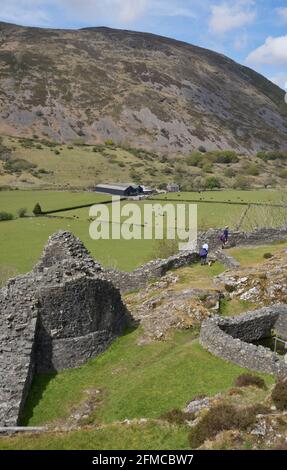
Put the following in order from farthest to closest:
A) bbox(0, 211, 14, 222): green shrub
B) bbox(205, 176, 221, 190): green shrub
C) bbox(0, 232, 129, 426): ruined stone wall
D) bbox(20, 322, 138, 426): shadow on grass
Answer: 1. bbox(205, 176, 221, 190): green shrub
2. bbox(0, 211, 14, 222): green shrub
3. bbox(0, 232, 129, 426): ruined stone wall
4. bbox(20, 322, 138, 426): shadow on grass

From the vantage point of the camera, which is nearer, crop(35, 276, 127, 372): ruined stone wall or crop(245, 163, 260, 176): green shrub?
crop(35, 276, 127, 372): ruined stone wall

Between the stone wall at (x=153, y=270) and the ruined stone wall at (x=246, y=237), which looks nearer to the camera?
the stone wall at (x=153, y=270)

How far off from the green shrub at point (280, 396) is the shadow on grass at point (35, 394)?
9505mm

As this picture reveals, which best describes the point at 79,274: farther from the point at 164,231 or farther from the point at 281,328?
the point at 164,231

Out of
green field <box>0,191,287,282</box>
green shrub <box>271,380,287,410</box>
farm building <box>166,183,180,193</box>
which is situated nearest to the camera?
green shrub <box>271,380,287,410</box>

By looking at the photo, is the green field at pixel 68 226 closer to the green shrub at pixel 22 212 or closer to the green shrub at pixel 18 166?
the green shrub at pixel 22 212

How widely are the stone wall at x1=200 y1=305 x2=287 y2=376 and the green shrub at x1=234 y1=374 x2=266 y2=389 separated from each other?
51.4 inches

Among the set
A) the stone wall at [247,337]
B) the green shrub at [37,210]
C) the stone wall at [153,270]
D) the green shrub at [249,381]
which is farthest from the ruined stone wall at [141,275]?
the green shrub at [37,210]

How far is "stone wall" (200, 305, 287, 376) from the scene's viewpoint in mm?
20750

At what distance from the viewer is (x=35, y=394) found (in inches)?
848

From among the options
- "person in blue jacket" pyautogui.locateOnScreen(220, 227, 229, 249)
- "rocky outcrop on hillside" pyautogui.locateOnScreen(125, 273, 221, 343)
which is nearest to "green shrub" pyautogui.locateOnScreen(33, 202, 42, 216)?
"person in blue jacket" pyautogui.locateOnScreen(220, 227, 229, 249)

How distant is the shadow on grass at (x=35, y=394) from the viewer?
19.9m

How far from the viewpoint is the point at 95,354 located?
24.5m

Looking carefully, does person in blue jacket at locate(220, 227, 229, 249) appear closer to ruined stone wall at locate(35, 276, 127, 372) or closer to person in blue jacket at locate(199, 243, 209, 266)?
person in blue jacket at locate(199, 243, 209, 266)
